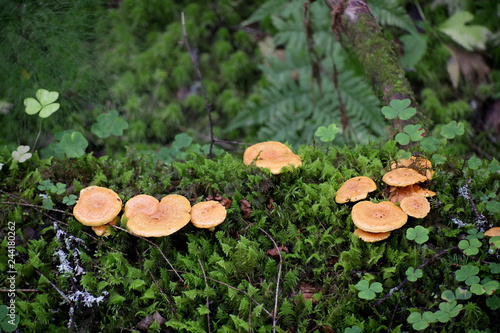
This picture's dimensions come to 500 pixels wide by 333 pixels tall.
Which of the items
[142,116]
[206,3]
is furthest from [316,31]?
[142,116]

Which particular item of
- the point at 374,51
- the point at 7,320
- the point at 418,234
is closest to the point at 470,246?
the point at 418,234

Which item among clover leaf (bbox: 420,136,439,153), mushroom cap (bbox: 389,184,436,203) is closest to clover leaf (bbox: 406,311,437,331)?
mushroom cap (bbox: 389,184,436,203)

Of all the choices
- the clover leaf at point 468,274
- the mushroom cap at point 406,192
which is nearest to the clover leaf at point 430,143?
the mushroom cap at point 406,192

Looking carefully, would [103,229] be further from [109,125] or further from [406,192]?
[406,192]

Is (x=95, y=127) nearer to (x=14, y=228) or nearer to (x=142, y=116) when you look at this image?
(x=14, y=228)

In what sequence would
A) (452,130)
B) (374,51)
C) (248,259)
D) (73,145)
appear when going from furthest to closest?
(374,51), (73,145), (452,130), (248,259)

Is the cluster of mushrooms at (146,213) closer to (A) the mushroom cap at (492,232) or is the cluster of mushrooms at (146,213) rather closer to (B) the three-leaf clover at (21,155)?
(B) the three-leaf clover at (21,155)

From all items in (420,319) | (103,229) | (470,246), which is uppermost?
(103,229)

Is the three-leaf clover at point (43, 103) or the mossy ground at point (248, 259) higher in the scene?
the three-leaf clover at point (43, 103)
